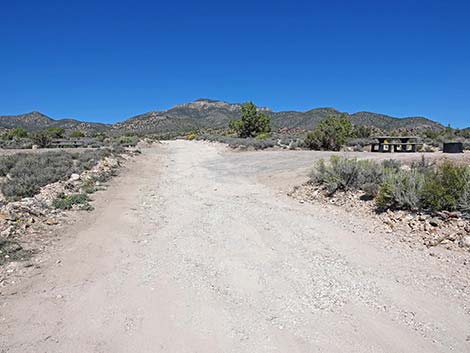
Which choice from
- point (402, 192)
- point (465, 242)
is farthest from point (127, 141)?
point (465, 242)

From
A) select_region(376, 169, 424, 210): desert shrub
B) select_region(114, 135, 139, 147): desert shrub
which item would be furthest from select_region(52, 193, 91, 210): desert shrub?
select_region(114, 135, 139, 147): desert shrub

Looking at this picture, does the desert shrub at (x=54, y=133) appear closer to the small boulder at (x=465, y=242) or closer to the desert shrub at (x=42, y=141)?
the desert shrub at (x=42, y=141)

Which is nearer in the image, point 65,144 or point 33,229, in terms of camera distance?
point 33,229

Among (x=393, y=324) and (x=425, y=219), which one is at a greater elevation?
(x=425, y=219)

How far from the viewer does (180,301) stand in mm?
4098

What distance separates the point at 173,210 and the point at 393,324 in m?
5.97

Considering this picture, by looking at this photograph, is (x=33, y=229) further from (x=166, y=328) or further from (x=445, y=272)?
(x=445, y=272)

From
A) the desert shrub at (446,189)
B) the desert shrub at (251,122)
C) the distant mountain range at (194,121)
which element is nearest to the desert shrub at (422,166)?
the desert shrub at (446,189)

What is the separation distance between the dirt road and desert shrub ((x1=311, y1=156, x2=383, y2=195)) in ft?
6.21

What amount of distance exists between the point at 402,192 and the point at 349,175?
2.42 metres

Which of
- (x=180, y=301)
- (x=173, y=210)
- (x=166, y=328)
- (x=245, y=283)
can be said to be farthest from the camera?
(x=173, y=210)

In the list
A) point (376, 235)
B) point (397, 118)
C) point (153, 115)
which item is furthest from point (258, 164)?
point (153, 115)

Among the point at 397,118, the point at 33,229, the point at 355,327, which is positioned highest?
the point at 397,118

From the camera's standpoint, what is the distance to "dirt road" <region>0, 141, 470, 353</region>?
3.40 m
